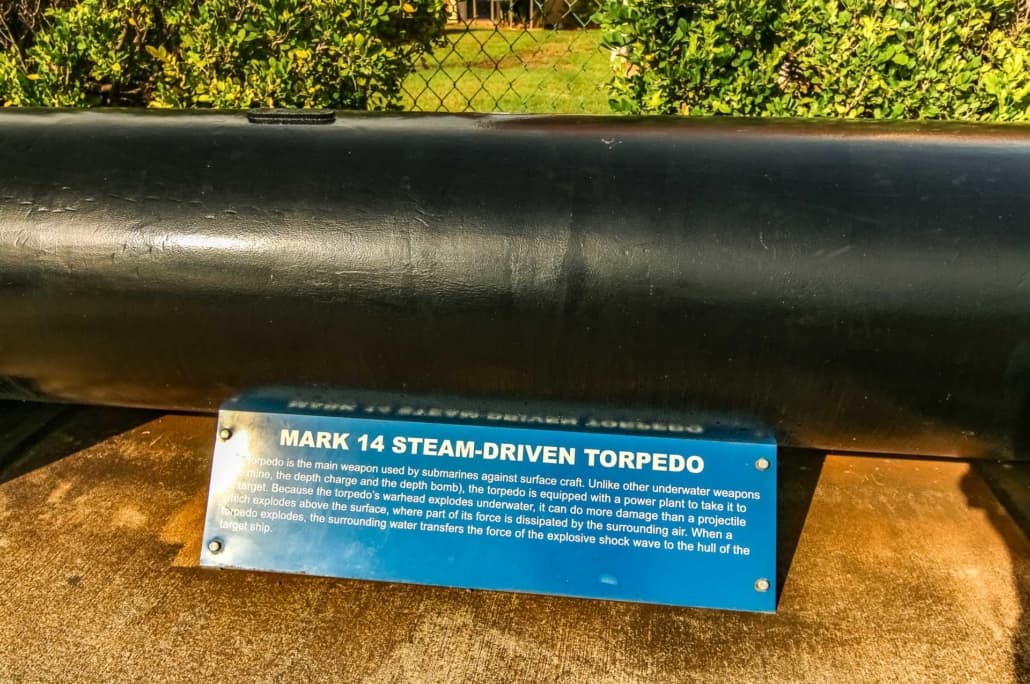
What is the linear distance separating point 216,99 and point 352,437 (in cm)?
155

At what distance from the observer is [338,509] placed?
1.62 metres

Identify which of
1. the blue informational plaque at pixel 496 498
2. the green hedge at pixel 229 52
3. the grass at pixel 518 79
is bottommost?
the grass at pixel 518 79

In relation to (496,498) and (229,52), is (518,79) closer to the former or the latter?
(229,52)

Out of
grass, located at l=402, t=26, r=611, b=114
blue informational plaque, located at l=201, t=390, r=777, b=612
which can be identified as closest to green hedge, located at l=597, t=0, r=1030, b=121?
blue informational plaque, located at l=201, t=390, r=777, b=612

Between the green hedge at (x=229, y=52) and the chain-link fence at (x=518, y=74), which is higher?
the green hedge at (x=229, y=52)

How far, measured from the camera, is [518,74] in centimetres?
619

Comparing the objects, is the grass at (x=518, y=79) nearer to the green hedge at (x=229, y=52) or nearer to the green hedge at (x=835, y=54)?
the green hedge at (x=229, y=52)

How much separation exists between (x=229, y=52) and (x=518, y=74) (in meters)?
3.86

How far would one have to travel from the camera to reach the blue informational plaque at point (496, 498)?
155 cm

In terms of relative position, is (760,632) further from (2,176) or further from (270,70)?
(270,70)

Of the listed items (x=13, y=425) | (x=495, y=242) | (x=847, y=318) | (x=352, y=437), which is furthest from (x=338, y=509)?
(x=13, y=425)

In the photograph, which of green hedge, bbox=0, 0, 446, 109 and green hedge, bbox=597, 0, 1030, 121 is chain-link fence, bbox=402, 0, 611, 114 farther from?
green hedge, bbox=597, 0, 1030, 121

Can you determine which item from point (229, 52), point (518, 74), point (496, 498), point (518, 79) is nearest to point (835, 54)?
point (496, 498)

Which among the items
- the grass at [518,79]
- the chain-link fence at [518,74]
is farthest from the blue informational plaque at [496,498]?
the grass at [518,79]
